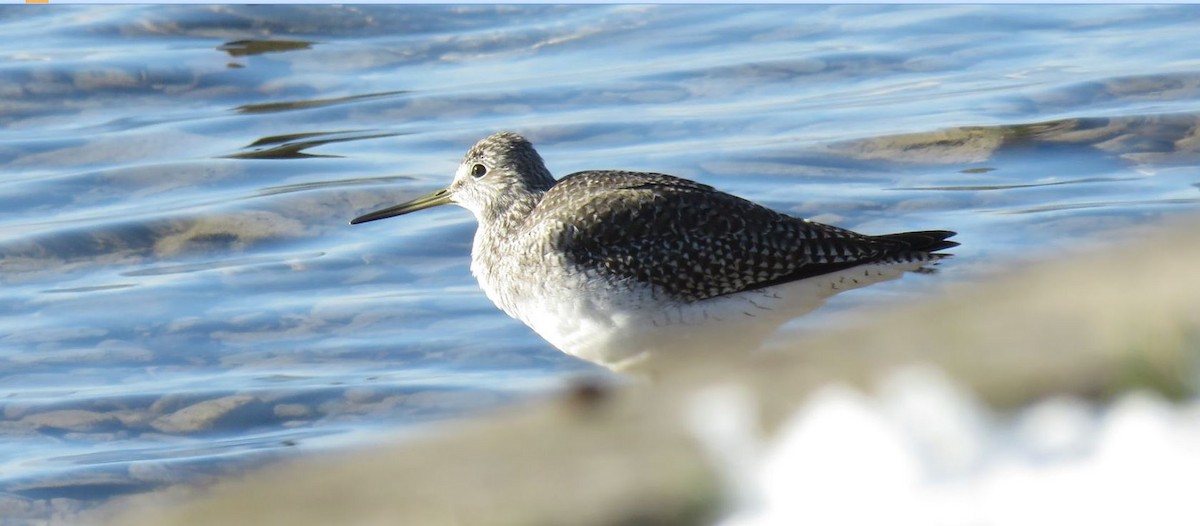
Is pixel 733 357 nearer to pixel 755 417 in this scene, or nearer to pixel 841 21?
pixel 755 417

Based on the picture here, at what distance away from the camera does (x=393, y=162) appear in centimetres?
1315

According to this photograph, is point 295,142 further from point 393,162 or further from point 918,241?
point 918,241

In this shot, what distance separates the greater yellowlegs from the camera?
7.05m

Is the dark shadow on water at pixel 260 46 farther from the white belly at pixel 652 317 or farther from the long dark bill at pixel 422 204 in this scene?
the white belly at pixel 652 317

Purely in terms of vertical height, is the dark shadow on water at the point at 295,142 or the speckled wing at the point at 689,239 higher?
the speckled wing at the point at 689,239

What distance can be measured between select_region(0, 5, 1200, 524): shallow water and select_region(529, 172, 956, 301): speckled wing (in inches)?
43.3

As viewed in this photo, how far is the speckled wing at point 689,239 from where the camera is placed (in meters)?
7.16

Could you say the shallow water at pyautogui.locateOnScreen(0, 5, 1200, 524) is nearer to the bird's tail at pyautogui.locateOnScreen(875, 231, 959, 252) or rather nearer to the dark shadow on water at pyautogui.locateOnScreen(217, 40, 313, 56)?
the dark shadow on water at pyautogui.locateOnScreen(217, 40, 313, 56)

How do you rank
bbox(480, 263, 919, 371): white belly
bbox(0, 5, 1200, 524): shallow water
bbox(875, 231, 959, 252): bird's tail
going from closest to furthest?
Answer: 1. bbox(480, 263, 919, 371): white belly
2. bbox(875, 231, 959, 252): bird's tail
3. bbox(0, 5, 1200, 524): shallow water

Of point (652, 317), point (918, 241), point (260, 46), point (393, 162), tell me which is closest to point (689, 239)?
point (652, 317)

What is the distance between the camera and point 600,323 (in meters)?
6.99

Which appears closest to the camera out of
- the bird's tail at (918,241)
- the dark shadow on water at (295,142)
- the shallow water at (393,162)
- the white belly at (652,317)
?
the white belly at (652,317)

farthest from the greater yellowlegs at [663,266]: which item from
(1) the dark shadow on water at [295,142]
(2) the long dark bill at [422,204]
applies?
(1) the dark shadow on water at [295,142]

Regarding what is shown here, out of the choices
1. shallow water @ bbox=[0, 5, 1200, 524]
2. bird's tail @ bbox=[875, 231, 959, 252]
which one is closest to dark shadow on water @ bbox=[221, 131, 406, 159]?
shallow water @ bbox=[0, 5, 1200, 524]
